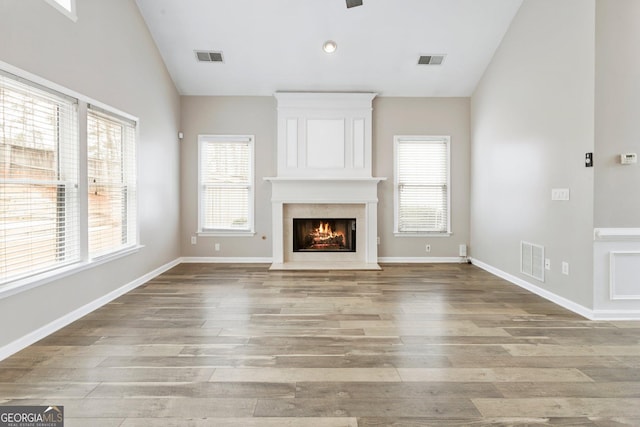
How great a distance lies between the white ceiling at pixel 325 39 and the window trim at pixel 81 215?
5.05 ft

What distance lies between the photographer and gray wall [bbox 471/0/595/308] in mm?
3381

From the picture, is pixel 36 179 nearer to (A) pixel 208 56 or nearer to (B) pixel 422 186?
(A) pixel 208 56

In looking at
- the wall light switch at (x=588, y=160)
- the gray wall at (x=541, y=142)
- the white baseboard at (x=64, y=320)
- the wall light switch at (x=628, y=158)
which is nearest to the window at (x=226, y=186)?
the white baseboard at (x=64, y=320)

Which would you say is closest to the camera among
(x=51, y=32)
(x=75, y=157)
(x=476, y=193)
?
(x=51, y=32)

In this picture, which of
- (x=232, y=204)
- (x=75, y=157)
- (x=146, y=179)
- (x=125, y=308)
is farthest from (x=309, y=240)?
(x=75, y=157)

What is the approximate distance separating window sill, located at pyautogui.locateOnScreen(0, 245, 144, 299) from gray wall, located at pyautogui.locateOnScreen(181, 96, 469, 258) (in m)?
2.14

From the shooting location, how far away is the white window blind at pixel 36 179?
2.60 meters

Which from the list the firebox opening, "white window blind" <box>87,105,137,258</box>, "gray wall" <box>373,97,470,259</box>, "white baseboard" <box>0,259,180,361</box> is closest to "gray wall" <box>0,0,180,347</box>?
"white baseboard" <box>0,259,180,361</box>

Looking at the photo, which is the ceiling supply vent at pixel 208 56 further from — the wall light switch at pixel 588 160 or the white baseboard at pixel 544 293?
the white baseboard at pixel 544 293

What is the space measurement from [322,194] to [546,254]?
128 inches

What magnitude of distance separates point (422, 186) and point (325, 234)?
190 centimetres

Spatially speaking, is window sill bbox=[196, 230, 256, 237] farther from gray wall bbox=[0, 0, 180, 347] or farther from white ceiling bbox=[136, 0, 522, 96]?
white ceiling bbox=[136, 0, 522, 96]

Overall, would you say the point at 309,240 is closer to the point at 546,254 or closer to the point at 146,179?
the point at 146,179

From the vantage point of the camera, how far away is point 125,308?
359cm
